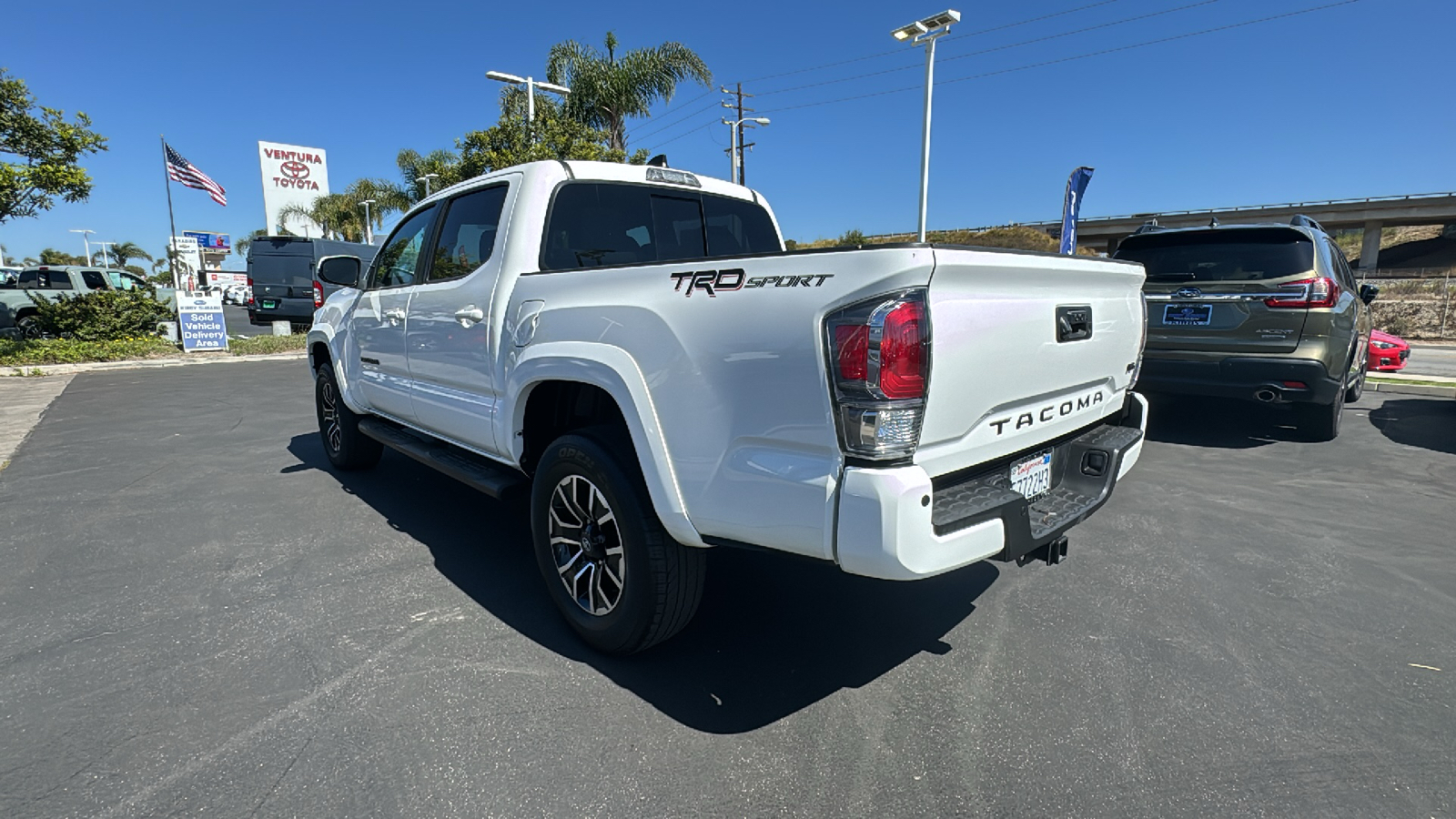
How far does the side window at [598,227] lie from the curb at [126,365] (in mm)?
10135

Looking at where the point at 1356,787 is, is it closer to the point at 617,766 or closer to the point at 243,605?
the point at 617,766

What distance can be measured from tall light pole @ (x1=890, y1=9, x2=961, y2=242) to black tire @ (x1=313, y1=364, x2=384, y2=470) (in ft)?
31.3

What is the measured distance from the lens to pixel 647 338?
7.85ft

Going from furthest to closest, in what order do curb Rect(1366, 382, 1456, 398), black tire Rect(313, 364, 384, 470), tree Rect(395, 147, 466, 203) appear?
tree Rect(395, 147, 466, 203), curb Rect(1366, 382, 1456, 398), black tire Rect(313, 364, 384, 470)

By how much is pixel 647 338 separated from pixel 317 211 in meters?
50.2

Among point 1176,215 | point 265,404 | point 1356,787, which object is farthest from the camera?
point 1176,215

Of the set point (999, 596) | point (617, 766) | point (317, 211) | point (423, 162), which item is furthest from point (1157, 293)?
point (317, 211)

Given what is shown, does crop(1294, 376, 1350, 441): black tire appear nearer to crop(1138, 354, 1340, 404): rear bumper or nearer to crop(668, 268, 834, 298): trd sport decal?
crop(1138, 354, 1340, 404): rear bumper

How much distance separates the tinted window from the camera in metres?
5.76

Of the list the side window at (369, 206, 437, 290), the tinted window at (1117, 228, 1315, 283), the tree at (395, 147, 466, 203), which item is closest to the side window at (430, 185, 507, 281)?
the side window at (369, 206, 437, 290)

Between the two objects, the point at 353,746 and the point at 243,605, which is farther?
the point at 243,605

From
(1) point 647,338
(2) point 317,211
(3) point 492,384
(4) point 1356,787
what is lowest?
(4) point 1356,787

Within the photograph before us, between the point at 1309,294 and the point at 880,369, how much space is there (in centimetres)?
568

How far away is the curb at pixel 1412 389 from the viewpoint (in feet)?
28.2
